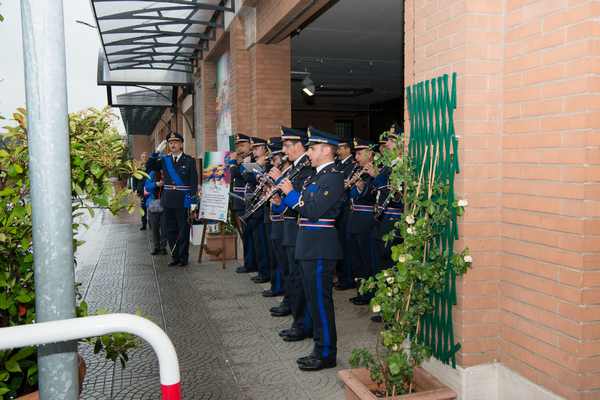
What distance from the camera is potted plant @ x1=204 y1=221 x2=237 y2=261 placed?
8898mm

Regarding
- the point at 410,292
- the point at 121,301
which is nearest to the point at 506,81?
the point at 410,292

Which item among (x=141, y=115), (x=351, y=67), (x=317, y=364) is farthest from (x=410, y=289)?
(x=141, y=115)

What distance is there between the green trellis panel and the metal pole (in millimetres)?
2296

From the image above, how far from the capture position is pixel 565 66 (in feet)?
9.25

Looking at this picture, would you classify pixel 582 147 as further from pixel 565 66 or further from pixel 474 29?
pixel 474 29

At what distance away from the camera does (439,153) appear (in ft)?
11.4

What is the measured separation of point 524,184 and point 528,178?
5cm

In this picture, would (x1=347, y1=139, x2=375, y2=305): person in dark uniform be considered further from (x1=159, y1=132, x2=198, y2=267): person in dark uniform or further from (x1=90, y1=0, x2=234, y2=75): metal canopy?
(x1=90, y1=0, x2=234, y2=75): metal canopy

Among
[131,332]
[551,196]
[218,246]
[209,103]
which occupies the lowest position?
[218,246]

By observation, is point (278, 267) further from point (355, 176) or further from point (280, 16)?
point (280, 16)

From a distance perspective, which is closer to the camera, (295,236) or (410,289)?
A: (410,289)

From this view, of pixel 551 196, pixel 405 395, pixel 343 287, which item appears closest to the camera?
pixel 551 196

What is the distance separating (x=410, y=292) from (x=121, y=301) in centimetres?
442

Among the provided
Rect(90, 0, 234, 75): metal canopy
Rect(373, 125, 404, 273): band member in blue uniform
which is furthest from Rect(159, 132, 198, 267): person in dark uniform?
Rect(373, 125, 404, 273): band member in blue uniform
